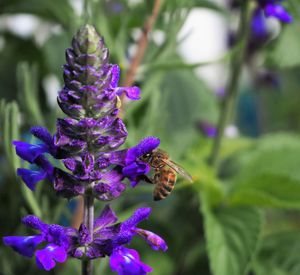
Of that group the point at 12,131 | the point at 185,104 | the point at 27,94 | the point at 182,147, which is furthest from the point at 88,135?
the point at 185,104

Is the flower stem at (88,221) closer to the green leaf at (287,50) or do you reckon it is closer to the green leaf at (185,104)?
the green leaf at (287,50)

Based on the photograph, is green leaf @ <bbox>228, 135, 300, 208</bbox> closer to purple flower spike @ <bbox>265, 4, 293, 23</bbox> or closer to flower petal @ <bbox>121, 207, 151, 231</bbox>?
purple flower spike @ <bbox>265, 4, 293, 23</bbox>

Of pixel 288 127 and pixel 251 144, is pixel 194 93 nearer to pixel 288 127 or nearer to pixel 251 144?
pixel 251 144

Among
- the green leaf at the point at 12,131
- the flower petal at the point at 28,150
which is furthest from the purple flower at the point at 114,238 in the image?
the green leaf at the point at 12,131

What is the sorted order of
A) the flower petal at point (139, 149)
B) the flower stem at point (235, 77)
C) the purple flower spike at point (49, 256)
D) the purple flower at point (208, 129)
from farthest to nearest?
the purple flower at point (208, 129) < the flower stem at point (235, 77) < the flower petal at point (139, 149) < the purple flower spike at point (49, 256)

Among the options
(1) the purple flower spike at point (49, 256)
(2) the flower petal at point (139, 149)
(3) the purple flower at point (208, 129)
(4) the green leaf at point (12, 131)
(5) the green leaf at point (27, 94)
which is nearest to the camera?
(1) the purple flower spike at point (49, 256)

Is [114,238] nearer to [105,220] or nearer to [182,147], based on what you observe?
[105,220]

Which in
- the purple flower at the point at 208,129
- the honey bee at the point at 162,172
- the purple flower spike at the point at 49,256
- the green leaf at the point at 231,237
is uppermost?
the honey bee at the point at 162,172

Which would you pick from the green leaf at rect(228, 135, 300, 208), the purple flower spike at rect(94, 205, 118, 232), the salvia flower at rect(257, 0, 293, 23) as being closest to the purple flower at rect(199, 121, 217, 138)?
the green leaf at rect(228, 135, 300, 208)

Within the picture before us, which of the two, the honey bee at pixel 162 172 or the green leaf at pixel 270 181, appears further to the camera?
the green leaf at pixel 270 181
